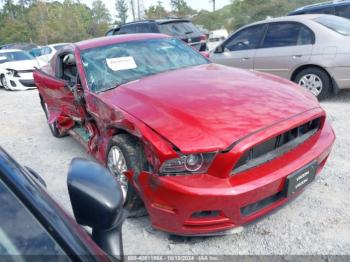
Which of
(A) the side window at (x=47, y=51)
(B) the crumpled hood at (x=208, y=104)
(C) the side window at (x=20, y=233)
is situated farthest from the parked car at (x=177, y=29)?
(C) the side window at (x=20, y=233)

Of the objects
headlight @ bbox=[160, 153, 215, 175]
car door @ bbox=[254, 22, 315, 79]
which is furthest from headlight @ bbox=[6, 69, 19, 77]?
headlight @ bbox=[160, 153, 215, 175]

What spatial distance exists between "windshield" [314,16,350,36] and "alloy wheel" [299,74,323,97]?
815 millimetres

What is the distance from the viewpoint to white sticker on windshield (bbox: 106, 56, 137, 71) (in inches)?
149

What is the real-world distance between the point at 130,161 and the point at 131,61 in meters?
1.47

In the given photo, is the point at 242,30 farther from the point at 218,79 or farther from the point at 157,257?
the point at 157,257

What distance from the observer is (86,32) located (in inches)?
2237

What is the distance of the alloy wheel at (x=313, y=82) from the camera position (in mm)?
5925

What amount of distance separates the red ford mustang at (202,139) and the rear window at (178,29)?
24.2ft

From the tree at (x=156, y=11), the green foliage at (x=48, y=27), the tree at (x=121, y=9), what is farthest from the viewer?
the tree at (x=121, y=9)

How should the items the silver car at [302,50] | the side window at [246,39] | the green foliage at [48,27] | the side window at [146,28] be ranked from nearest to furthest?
the silver car at [302,50], the side window at [246,39], the side window at [146,28], the green foliage at [48,27]

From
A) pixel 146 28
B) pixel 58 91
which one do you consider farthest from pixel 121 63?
pixel 146 28

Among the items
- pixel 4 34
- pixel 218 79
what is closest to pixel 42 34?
pixel 4 34

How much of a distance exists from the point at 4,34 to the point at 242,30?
5239 cm

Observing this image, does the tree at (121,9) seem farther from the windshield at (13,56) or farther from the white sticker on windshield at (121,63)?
the white sticker on windshield at (121,63)
